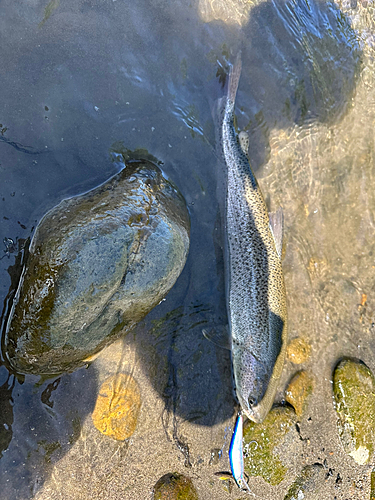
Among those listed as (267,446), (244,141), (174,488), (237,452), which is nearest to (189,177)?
(244,141)

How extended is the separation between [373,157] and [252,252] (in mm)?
2822

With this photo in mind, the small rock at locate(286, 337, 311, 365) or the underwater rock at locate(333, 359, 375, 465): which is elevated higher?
the small rock at locate(286, 337, 311, 365)

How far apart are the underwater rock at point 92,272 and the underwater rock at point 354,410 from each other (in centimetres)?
316

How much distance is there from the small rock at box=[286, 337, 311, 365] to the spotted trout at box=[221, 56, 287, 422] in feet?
2.02

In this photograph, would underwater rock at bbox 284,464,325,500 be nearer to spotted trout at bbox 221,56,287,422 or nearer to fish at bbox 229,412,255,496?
fish at bbox 229,412,255,496

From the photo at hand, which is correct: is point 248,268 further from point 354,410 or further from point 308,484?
point 308,484

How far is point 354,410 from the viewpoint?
4652 mm

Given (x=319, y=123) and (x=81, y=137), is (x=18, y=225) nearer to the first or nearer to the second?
(x=81, y=137)

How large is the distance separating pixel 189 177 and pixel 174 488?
160 inches

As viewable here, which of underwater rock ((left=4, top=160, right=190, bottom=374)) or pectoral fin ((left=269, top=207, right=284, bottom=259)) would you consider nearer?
underwater rock ((left=4, top=160, right=190, bottom=374))

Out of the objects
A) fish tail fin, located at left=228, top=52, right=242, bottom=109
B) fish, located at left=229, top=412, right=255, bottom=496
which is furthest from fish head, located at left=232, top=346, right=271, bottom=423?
fish tail fin, located at left=228, top=52, right=242, bottom=109

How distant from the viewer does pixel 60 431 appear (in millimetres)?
3777

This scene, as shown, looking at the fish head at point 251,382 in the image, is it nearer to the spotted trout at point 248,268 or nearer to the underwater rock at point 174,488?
the spotted trout at point 248,268

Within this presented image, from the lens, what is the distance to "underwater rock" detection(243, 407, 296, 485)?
4.25 metres
